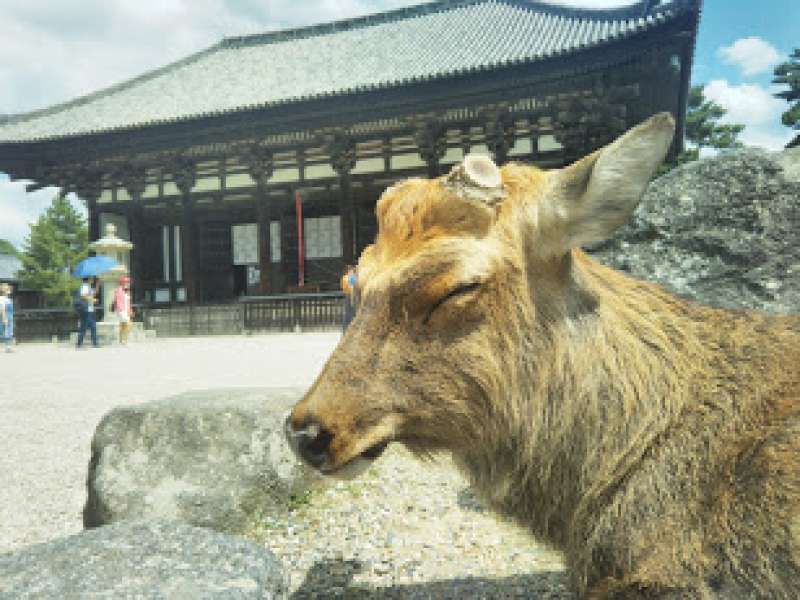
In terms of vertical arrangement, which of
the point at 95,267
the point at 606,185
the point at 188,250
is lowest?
the point at 606,185

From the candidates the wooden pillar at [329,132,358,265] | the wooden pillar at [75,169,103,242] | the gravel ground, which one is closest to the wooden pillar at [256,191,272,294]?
the wooden pillar at [329,132,358,265]

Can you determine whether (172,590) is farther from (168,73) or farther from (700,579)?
(168,73)

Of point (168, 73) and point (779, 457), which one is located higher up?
point (168, 73)

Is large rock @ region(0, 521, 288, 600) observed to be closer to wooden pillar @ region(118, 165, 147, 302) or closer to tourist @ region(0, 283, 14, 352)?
tourist @ region(0, 283, 14, 352)

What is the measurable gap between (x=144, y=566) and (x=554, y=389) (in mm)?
1641

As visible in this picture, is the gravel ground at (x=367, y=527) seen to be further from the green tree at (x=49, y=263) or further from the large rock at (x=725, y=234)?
the green tree at (x=49, y=263)

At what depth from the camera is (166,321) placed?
20.4m

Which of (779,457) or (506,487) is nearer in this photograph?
(779,457)

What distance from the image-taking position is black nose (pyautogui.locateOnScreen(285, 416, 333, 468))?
143 cm

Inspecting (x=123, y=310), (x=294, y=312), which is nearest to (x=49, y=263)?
(x=123, y=310)

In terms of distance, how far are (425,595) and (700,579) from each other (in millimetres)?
1756

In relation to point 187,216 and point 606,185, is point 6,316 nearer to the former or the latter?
point 187,216

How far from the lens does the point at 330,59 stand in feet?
76.6

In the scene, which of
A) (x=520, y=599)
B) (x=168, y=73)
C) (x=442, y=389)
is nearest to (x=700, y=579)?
(x=442, y=389)
